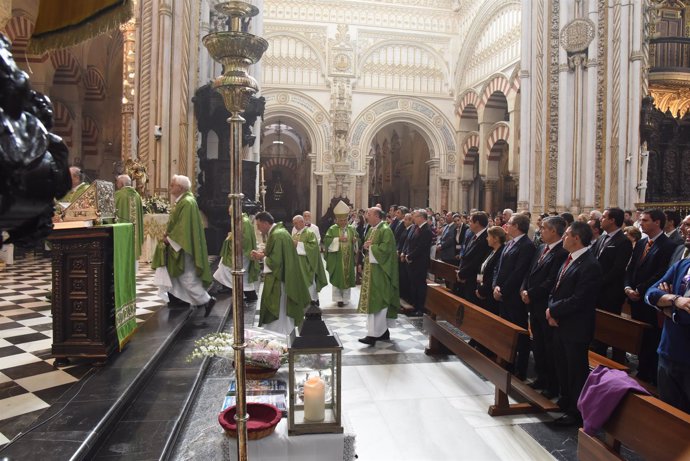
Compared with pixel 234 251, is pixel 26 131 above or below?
above

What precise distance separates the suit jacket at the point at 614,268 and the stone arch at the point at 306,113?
16.7 m

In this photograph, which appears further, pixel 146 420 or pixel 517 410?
pixel 517 410

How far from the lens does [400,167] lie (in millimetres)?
29594

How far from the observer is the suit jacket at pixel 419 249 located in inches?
308

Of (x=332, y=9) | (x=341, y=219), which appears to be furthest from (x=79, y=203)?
(x=332, y=9)

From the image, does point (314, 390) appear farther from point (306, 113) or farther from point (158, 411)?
point (306, 113)

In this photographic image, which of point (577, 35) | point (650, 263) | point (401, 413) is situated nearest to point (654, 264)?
point (650, 263)

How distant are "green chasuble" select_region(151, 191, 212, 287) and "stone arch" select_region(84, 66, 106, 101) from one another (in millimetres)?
14017

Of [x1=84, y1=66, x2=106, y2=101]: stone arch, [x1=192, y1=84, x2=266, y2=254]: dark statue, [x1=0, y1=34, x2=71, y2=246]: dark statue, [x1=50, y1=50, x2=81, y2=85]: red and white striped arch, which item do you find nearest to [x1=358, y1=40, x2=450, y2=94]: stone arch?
[x1=84, y1=66, x2=106, y2=101]: stone arch

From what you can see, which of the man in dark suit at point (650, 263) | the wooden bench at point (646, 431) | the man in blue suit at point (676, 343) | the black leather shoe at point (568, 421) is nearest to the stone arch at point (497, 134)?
the man in dark suit at point (650, 263)

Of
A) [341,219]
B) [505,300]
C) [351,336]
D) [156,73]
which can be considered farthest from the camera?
[156,73]

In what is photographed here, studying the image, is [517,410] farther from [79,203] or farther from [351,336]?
[79,203]

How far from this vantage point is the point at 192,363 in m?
4.53

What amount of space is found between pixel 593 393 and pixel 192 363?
3343mm
